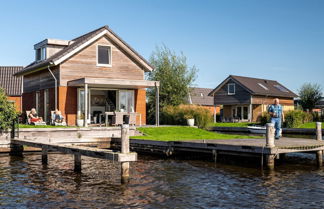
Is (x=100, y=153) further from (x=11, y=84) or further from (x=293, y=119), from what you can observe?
(x=11, y=84)

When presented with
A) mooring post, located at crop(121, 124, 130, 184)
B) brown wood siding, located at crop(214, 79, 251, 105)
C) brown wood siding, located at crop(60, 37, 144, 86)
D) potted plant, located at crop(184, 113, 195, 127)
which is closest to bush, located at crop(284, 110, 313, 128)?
brown wood siding, located at crop(214, 79, 251, 105)

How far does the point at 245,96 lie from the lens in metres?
47.2

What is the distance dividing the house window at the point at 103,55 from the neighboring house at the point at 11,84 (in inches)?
669

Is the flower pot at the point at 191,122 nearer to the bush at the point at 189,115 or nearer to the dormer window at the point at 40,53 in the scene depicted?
the bush at the point at 189,115

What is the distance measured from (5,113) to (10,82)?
963 inches

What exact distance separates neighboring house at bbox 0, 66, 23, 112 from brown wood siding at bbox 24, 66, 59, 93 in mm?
10603

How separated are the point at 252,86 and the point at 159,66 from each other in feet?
47.2

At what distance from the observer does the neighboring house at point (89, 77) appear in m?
24.9

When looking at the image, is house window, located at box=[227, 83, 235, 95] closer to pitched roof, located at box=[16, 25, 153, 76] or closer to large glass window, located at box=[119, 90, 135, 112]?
pitched roof, located at box=[16, 25, 153, 76]

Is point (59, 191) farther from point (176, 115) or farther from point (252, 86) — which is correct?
point (252, 86)

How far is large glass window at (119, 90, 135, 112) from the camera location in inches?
1053

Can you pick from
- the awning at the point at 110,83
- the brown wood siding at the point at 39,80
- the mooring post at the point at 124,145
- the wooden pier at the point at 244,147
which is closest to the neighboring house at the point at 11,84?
the brown wood siding at the point at 39,80

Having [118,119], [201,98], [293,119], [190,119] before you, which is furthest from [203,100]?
[118,119]

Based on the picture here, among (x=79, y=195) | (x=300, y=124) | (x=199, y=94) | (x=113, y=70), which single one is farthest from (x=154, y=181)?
(x=199, y=94)
